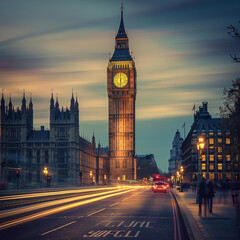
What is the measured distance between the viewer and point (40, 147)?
126m

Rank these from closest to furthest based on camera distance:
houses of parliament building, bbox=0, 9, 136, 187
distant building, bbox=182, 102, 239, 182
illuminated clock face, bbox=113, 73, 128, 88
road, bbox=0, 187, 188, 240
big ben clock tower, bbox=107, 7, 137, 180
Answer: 1. road, bbox=0, 187, 188, 240
2. distant building, bbox=182, 102, 239, 182
3. houses of parliament building, bbox=0, 9, 136, 187
4. big ben clock tower, bbox=107, 7, 137, 180
5. illuminated clock face, bbox=113, 73, 128, 88

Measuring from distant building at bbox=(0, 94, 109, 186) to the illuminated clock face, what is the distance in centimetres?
4308

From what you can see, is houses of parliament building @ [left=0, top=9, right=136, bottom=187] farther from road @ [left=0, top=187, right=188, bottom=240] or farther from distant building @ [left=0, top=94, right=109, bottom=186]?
road @ [left=0, top=187, right=188, bottom=240]

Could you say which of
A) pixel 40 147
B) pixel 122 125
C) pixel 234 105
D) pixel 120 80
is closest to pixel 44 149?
pixel 40 147

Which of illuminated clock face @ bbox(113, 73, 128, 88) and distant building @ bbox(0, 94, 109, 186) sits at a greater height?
illuminated clock face @ bbox(113, 73, 128, 88)

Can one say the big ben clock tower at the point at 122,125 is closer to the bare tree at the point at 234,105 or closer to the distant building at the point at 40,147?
the distant building at the point at 40,147

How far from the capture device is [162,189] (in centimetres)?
6444

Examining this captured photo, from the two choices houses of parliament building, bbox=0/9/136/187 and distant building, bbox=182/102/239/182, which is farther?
houses of parliament building, bbox=0/9/136/187

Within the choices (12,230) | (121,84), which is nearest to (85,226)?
(12,230)

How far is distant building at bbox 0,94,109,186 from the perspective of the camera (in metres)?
122

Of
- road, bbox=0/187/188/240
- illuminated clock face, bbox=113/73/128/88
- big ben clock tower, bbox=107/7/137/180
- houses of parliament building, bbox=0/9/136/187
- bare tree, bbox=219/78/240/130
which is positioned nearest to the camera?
road, bbox=0/187/188/240

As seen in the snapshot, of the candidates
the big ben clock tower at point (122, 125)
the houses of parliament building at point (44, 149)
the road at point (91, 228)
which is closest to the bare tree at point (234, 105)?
the road at point (91, 228)

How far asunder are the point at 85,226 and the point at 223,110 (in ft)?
102

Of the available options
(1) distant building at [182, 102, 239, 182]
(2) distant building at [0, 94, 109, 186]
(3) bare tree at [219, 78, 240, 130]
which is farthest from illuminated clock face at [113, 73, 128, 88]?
(3) bare tree at [219, 78, 240, 130]
